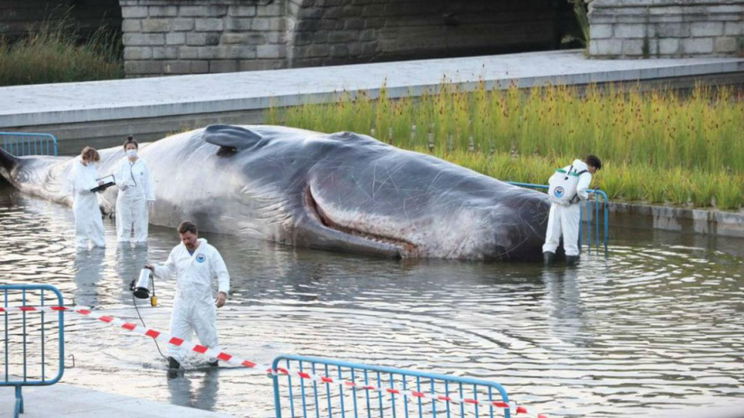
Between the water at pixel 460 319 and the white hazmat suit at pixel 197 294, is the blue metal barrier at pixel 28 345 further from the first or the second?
the white hazmat suit at pixel 197 294

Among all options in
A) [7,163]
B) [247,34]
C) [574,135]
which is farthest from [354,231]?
[247,34]

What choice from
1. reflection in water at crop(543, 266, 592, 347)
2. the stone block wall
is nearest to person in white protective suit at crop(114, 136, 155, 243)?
reflection in water at crop(543, 266, 592, 347)

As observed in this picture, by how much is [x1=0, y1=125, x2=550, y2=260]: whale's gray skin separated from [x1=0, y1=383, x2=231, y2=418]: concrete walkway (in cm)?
631

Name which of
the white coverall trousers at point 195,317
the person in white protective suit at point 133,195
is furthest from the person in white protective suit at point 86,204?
the white coverall trousers at point 195,317

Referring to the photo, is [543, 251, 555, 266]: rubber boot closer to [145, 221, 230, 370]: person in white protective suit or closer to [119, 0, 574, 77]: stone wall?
[145, 221, 230, 370]: person in white protective suit

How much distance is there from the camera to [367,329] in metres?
12.7

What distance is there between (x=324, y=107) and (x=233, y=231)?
286 inches

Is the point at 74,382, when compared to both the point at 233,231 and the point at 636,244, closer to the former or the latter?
the point at 233,231

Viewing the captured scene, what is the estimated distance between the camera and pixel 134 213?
17.4 metres

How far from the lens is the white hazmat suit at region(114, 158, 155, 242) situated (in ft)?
56.8

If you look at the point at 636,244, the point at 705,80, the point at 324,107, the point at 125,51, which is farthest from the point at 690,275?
the point at 125,51

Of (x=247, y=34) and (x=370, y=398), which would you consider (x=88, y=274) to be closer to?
(x=370, y=398)

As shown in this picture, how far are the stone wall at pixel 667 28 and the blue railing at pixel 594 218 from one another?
18.6 metres

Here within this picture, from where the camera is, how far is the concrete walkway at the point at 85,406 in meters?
9.28
